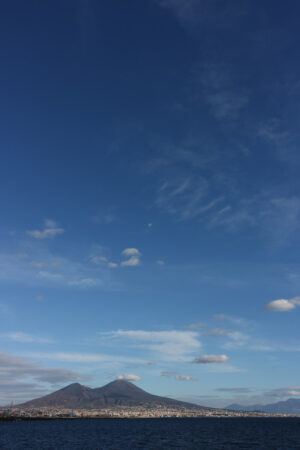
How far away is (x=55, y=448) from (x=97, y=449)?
15.4 metres

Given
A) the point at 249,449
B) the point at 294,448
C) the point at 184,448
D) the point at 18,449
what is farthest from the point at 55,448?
the point at 294,448

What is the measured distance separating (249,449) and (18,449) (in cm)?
7217

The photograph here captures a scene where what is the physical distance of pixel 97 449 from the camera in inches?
4176

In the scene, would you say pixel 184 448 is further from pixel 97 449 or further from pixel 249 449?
pixel 97 449

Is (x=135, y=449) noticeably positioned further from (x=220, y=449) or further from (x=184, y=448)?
(x=220, y=449)

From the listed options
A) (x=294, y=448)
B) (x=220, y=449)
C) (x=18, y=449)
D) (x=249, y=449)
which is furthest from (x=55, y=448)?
(x=294, y=448)

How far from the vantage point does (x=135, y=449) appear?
339 feet

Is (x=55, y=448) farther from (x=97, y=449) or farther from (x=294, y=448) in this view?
(x=294, y=448)

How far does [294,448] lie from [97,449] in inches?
2452

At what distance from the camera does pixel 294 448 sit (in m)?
109

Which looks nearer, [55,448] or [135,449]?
[135,449]

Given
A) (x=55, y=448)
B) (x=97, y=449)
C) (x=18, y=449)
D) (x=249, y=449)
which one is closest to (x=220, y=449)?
(x=249, y=449)

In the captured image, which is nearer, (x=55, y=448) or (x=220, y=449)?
(x=220, y=449)

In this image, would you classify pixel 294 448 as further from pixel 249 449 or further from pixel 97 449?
pixel 97 449
